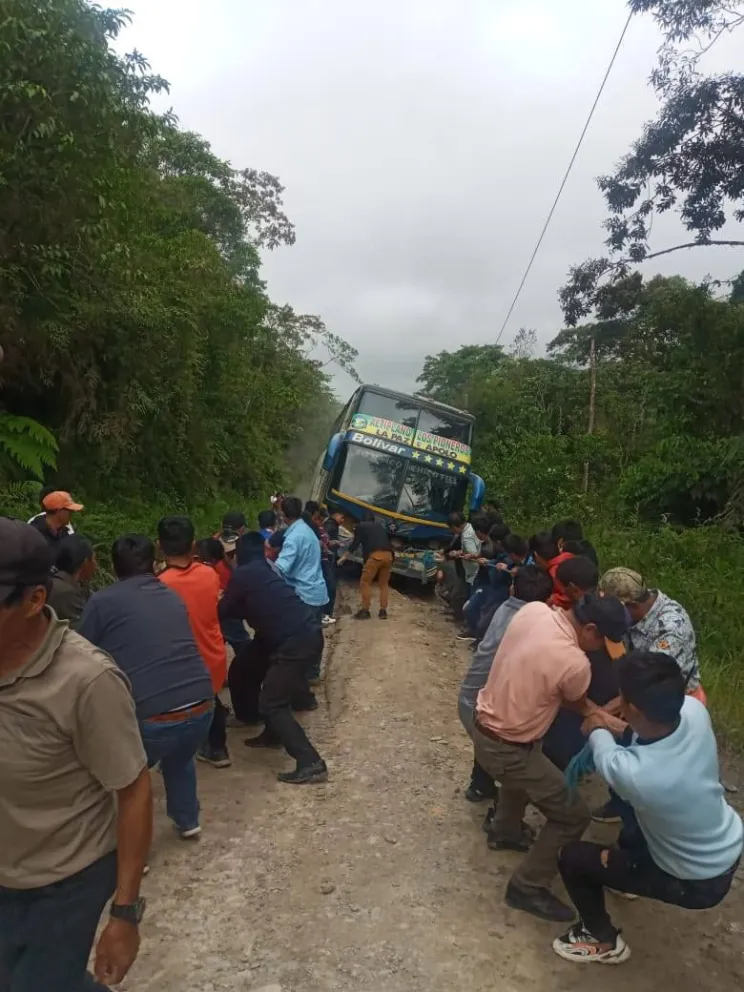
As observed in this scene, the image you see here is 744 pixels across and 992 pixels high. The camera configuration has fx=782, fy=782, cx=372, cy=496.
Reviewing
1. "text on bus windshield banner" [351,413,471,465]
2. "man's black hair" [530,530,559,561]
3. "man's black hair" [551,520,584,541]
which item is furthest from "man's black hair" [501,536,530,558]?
"text on bus windshield banner" [351,413,471,465]

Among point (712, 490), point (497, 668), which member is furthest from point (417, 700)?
point (712, 490)

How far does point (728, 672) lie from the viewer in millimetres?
6820

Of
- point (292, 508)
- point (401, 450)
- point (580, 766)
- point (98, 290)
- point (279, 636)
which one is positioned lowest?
point (279, 636)

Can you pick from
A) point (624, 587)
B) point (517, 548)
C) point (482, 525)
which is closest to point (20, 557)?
point (624, 587)

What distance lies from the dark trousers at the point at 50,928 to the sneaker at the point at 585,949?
2204 mm

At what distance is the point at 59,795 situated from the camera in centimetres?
190

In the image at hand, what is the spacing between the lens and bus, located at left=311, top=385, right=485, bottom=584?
12.6 m

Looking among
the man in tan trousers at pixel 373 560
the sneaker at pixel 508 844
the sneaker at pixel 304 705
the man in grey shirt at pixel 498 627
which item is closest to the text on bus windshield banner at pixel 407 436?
the man in tan trousers at pixel 373 560

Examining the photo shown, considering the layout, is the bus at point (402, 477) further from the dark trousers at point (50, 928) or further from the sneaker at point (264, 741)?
the dark trousers at point (50, 928)

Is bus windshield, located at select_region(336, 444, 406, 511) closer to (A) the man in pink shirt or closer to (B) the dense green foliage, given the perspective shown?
(B) the dense green foliage

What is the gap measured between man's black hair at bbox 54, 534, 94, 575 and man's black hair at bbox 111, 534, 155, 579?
2.22 ft

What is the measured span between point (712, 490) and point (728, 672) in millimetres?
7430

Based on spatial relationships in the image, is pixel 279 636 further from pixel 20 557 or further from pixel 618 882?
pixel 20 557

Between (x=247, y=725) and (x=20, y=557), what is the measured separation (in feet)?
15.3
